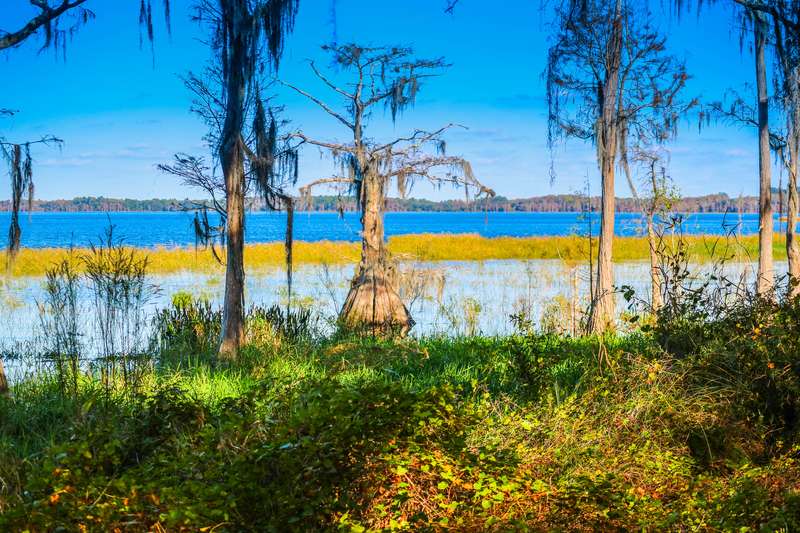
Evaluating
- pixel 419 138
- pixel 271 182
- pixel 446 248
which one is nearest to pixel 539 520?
pixel 271 182

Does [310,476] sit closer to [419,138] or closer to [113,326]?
[113,326]

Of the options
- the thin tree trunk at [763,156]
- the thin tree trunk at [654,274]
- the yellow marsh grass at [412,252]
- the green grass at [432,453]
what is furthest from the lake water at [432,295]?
the green grass at [432,453]

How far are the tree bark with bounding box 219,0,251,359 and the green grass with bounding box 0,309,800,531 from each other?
207cm

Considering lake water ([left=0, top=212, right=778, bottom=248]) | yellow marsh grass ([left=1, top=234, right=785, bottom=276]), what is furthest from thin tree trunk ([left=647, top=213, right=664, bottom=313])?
yellow marsh grass ([left=1, top=234, right=785, bottom=276])

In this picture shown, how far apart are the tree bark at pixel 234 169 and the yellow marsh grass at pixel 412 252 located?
15.9 meters

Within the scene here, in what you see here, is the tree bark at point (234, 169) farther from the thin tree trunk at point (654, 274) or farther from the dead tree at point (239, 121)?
the thin tree trunk at point (654, 274)

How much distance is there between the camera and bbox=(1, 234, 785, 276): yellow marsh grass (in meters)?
26.0

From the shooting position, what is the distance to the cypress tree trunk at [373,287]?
13.8 m

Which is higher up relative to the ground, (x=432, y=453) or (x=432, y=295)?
(x=432, y=453)

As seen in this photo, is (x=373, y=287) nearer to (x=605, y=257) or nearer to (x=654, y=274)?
(x=605, y=257)

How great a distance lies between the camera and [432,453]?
4195mm

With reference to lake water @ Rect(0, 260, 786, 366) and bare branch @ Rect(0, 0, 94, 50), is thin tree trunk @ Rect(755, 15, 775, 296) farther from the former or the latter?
bare branch @ Rect(0, 0, 94, 50)

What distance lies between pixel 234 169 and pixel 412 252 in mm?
20189

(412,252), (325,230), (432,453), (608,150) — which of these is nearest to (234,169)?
(432,453)
